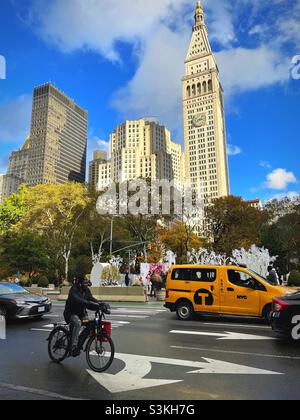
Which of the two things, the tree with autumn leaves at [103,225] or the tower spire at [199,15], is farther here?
the tower spire at [199,15]

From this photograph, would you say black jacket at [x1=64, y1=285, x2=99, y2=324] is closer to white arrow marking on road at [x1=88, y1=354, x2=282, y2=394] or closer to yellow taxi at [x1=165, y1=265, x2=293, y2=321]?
white arrow marking on road at [x1=88, y1=354, x2=282, y2=394]

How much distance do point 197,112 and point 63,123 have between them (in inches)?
2480

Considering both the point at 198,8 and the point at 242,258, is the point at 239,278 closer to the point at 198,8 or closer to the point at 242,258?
the point at 242,258

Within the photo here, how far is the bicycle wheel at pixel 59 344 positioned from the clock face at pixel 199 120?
155019mm

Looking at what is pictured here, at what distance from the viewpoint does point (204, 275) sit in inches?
496

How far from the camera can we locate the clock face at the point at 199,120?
155 m

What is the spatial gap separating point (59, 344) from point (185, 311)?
6.79 m

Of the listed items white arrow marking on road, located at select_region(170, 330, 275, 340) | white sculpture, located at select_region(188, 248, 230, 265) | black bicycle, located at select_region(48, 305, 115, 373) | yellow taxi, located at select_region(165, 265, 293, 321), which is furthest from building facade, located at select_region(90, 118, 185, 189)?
black bicycle, located at select_region(48, 305, 115, 373)

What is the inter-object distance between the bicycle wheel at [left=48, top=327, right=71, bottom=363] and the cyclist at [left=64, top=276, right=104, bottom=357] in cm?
21

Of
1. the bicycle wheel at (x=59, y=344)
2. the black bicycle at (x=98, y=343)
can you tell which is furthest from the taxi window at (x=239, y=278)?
the bicycle wheel at (x=59, y=344)

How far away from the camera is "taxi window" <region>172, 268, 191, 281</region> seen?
1296 cm


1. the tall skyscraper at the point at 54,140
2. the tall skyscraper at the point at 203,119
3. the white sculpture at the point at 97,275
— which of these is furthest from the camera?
the tall skyscraper at the point at 54,140

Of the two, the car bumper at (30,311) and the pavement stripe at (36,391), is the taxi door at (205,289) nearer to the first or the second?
the car bumper at (30,311)

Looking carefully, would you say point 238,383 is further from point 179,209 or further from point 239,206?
point 239,206
